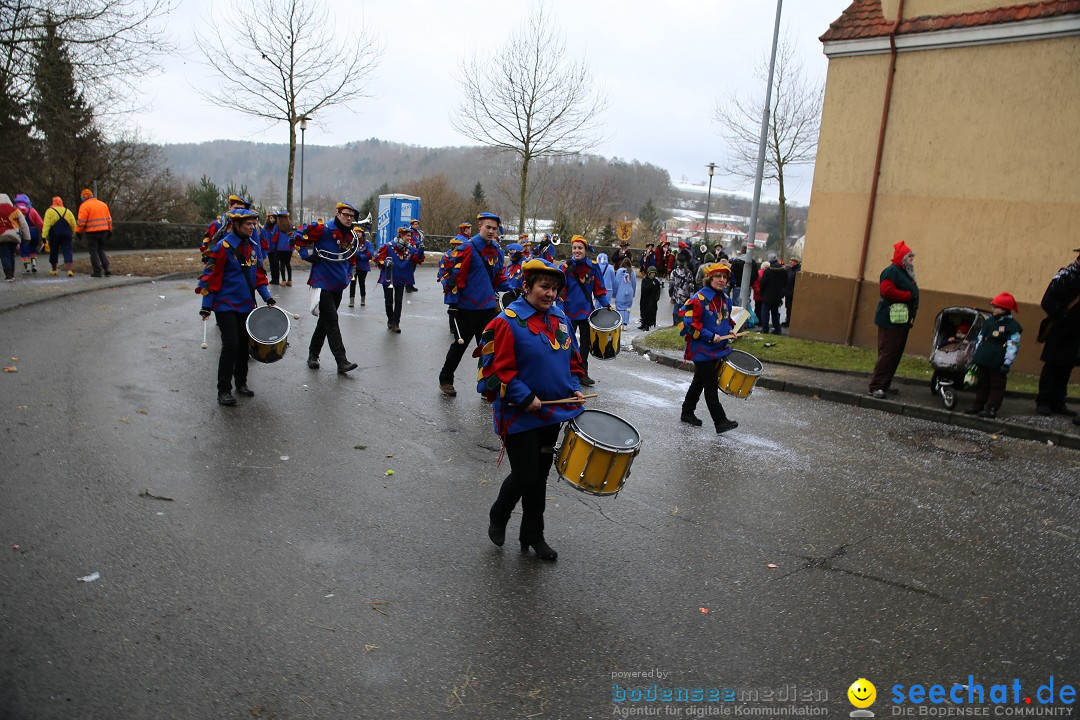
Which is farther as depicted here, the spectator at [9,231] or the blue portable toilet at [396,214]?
the blue portable toilet at [396,214]

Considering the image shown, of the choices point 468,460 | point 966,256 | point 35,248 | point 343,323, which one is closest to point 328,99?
point 35,248

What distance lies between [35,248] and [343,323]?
33.7 feet

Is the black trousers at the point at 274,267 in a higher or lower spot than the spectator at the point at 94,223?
lower

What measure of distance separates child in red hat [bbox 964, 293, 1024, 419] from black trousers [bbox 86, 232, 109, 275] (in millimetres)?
16849

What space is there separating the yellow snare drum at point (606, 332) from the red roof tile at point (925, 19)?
8.40 m

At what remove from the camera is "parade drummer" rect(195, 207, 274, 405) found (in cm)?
762

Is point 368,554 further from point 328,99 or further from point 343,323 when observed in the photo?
point 328,99

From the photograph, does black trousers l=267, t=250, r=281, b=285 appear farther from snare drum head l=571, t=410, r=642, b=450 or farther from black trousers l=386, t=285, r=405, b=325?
snare drum head l=571, t=410, r=642, b=450

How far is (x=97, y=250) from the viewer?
55.9 feet

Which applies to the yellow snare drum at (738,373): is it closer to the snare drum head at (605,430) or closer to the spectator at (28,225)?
the snare drum head at (605,430)

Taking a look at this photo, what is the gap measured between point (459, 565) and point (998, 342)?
7434 millimetres

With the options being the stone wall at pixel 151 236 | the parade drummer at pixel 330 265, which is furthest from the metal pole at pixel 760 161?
the stone wall at pixel 151 236

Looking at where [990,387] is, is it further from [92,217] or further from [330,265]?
[92,217]

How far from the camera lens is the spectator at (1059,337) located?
8.95 m
